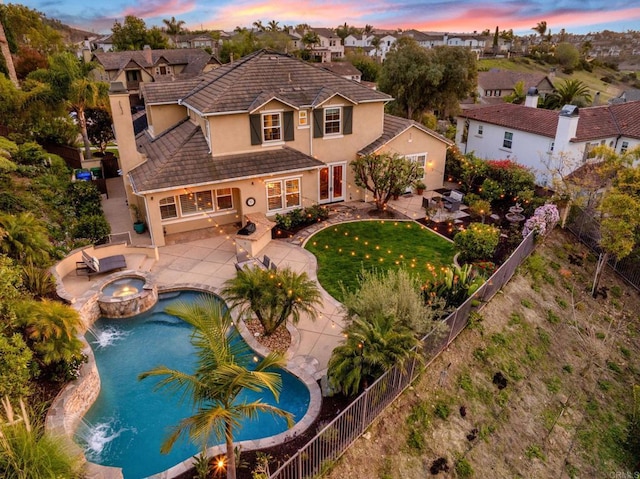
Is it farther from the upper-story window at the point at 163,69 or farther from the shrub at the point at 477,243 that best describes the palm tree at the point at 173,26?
the shrub at the point at 477,243

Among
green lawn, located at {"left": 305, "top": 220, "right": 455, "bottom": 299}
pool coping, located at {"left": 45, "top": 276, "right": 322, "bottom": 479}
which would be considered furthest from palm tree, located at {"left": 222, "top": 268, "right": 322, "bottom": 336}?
green lawn, located at {"left": 305, "top": 220, "right": 455, "bottom": 299}

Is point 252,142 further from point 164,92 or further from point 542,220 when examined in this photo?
point 542,220

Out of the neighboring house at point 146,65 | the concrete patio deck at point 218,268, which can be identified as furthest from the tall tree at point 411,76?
the neighboring house at point 146,65

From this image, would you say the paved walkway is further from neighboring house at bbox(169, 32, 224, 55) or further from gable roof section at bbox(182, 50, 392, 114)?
neighboring house at bbox(169, 32, 224, 55)

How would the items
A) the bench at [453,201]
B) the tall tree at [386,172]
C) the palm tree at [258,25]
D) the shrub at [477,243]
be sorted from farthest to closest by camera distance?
the palm tree at [258,25] → the bench at [453,201] → the tall tree at [386,172] → the shrub at [477,243]

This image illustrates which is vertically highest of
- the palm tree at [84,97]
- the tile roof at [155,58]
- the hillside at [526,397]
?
the tile roof at [155,58]

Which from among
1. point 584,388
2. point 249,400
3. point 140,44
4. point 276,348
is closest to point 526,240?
point 584,388
